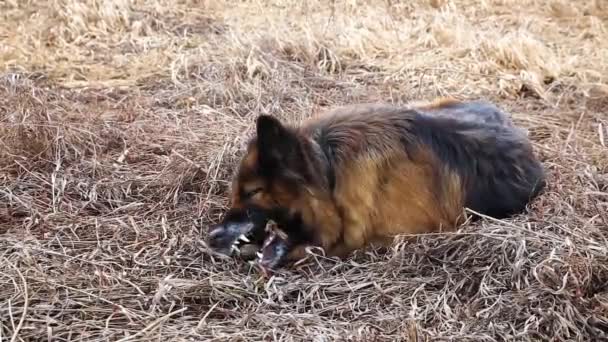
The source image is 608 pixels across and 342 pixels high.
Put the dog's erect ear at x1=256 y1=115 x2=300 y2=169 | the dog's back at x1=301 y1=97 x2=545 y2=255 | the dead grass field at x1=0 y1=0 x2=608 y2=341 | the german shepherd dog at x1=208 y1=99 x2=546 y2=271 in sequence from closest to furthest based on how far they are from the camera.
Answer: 1. the dead grass field at x1=0 y1=0 x2=608 y2=341
2. the dog's erect ear at x1=256 y1=115 x2=300 y2=169
3. the german shepherd dog at x1=208 y1=99 x2=546 y2=271
4. the dog's back at x1=301 y1=97 x2=545 y2=255

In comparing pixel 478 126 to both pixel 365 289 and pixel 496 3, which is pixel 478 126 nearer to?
pixel 365 289

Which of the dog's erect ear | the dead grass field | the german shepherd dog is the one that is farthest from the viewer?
the german shepherd dog

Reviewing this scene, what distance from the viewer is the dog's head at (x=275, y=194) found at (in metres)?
4.02

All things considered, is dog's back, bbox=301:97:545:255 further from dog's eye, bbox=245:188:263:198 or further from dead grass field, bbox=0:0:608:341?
dog's eye, bbox=245:188:263:198

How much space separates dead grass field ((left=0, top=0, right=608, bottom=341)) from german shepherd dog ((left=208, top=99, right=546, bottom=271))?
0.51 ft

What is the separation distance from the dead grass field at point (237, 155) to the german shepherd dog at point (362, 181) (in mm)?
154

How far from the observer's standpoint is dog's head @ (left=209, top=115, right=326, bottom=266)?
4023 mm

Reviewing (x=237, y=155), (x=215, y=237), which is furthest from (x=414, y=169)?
(x=237, y=155)

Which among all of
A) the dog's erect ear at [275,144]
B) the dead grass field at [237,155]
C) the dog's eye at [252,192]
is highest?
the dog's erect ear at [275,144]

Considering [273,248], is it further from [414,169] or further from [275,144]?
[414,169]

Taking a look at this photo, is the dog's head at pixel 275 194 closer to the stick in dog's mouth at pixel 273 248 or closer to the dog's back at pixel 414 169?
the stick in dog's mouth at pixel 273 248

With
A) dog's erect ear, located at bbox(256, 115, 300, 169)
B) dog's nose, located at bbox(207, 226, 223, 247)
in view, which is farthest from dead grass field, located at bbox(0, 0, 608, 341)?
dog's erect ear, located at bbox(256, 115, 300, 169)

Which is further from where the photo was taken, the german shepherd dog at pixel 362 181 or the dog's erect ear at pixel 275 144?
the german shepherd dog at pixel 362 181

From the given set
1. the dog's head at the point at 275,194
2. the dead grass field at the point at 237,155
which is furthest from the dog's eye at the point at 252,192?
the dead grass field at the point at 237,155
